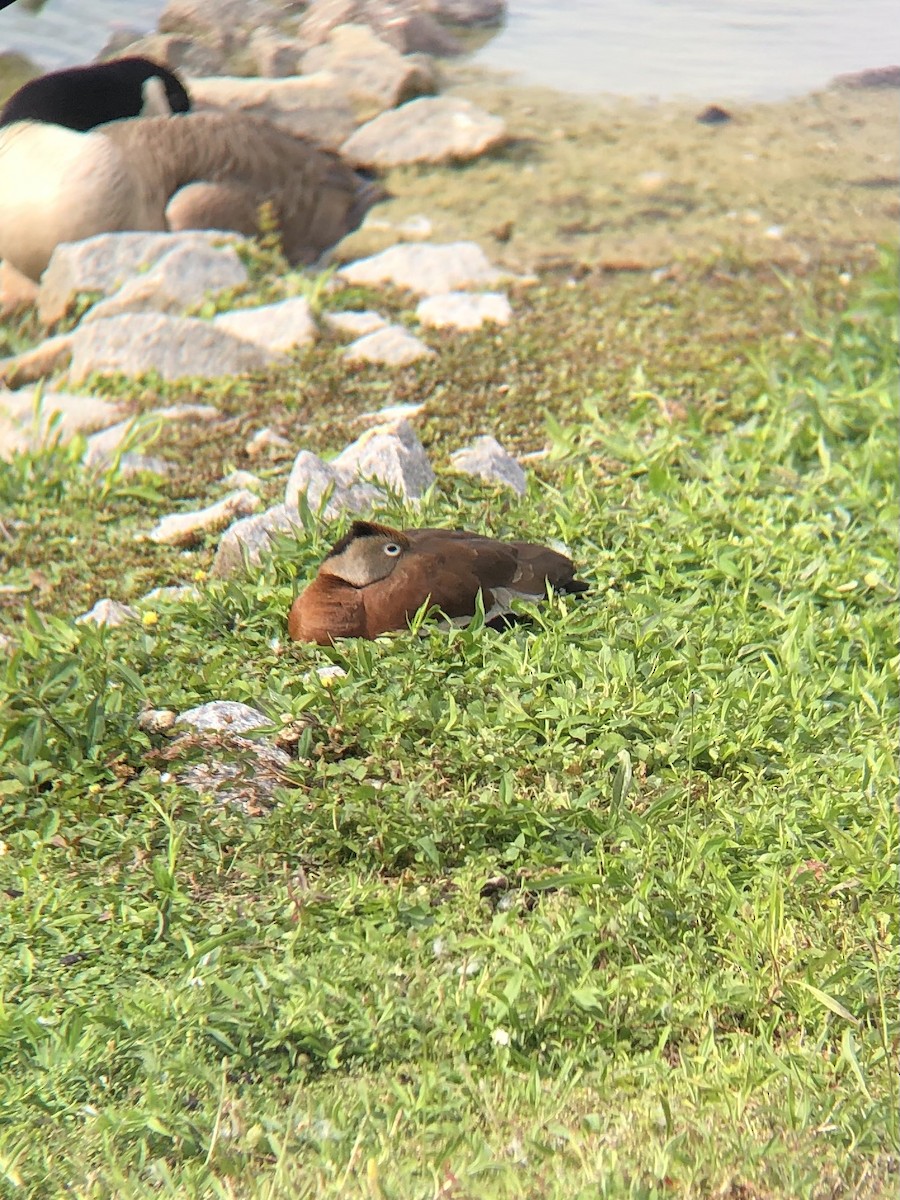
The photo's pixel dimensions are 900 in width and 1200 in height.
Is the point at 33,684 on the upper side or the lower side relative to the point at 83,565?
upper

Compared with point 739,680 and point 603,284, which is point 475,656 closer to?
point 739,680

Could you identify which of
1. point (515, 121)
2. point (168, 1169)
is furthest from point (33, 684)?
point (515, 121)

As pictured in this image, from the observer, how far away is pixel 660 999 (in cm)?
254

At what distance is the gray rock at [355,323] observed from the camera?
610cm

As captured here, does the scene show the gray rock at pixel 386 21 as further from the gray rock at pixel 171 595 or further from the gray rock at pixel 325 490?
the gray rock at pixel 171 595

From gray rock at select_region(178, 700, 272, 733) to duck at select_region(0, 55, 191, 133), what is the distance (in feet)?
7.57

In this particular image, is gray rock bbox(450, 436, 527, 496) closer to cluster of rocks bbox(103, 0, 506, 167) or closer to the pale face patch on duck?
cluster of rocks bbox(103, 0, 506, 167)

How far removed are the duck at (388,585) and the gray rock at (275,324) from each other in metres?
2.60

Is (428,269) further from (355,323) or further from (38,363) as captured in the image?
(38,363)

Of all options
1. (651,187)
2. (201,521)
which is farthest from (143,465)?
(651,187)

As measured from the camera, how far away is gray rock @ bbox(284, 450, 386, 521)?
14.0ft

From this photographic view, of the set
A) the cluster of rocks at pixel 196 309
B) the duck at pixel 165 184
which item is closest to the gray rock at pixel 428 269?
the cluster of rocks at pixel 196 309

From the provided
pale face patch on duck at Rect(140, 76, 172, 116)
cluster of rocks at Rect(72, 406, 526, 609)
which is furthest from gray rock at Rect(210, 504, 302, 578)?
pale face patch on duck at Rect(140, 76, 172, 116)

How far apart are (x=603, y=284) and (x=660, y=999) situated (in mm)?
4815
